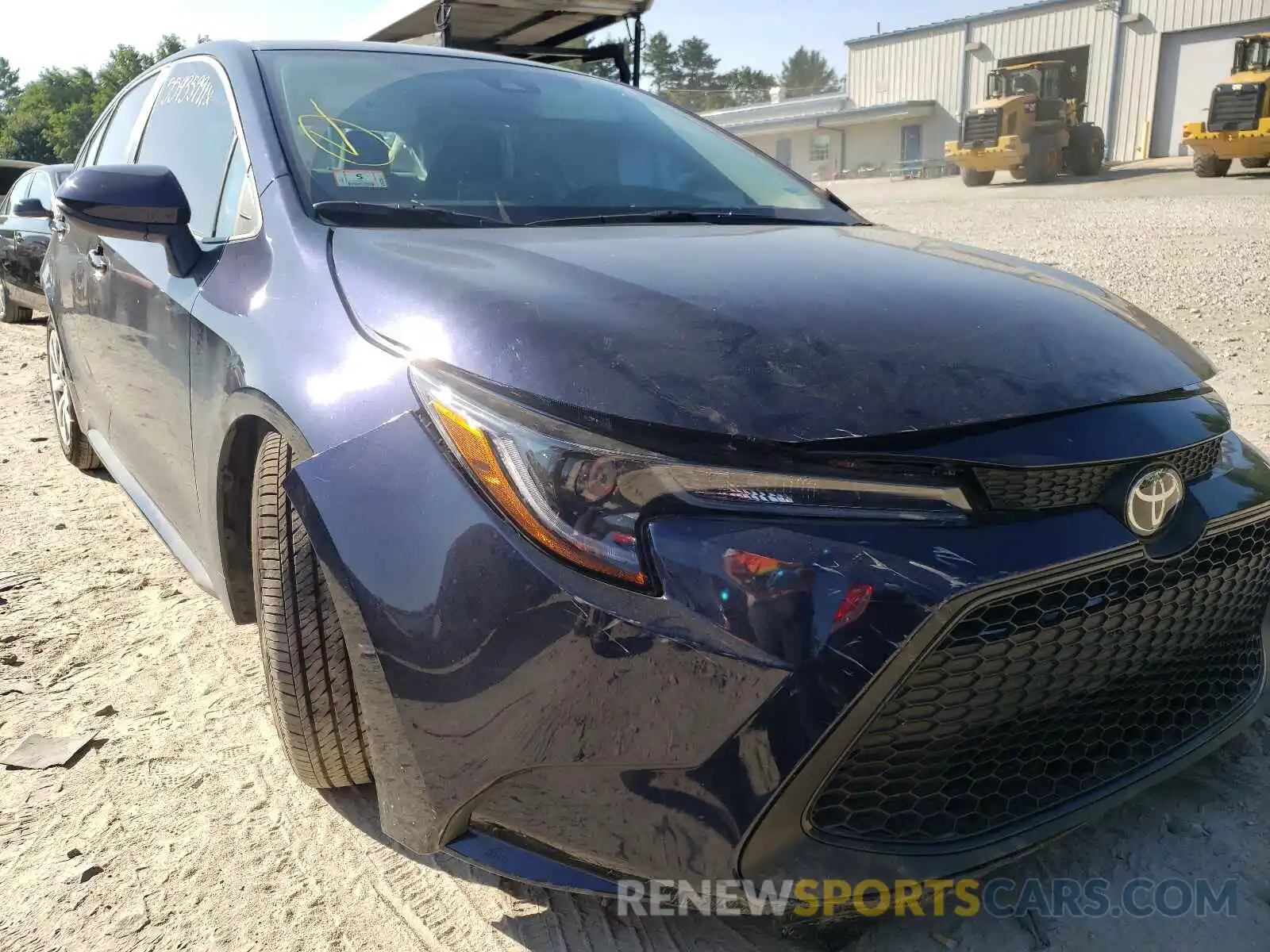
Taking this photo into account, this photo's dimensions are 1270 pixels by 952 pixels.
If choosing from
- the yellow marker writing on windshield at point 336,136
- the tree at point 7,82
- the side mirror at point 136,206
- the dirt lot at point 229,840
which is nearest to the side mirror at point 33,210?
the dirt lot at point 229,840

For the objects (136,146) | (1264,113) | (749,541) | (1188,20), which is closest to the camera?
(749,541)

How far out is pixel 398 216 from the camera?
1.98 meters

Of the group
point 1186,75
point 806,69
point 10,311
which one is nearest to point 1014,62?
point 1186,75

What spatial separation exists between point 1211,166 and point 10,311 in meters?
21.2

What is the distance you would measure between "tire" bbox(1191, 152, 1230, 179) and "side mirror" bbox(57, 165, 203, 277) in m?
22.3

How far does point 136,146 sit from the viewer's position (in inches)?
121

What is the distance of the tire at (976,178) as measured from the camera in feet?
76.2

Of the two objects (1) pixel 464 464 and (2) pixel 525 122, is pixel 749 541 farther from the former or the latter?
(2) pixel 525 122

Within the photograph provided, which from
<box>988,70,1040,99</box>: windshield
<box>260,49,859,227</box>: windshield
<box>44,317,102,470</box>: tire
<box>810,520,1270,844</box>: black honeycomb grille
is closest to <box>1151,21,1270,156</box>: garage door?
<box>988,70,1040,99</box>: windshield

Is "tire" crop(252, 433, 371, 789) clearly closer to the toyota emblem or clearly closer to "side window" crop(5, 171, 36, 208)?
the toyota emblem

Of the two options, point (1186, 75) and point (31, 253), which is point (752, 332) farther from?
point (1186, 75)

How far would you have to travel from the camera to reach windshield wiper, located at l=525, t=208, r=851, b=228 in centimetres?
216

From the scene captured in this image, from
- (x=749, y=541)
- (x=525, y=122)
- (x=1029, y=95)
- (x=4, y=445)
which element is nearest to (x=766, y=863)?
(x=749, y=541)

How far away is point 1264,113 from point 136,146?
21.8 metres
